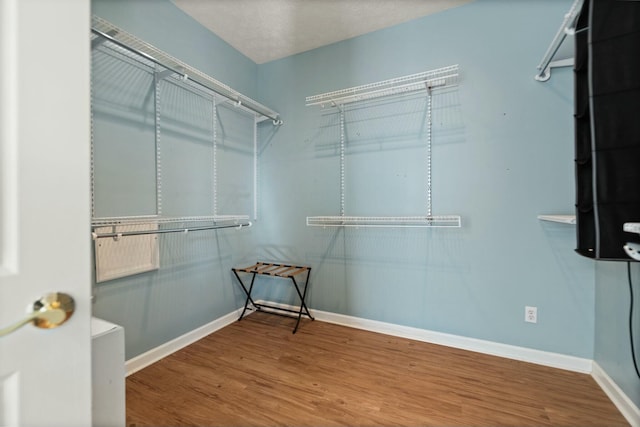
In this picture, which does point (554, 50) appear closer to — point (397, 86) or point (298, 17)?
point (397, 86)

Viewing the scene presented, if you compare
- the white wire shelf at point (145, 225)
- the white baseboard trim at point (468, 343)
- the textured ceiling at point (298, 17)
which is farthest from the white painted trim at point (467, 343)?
the textured ceiling at point (298, 17)

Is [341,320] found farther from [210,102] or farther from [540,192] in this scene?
[210,102]

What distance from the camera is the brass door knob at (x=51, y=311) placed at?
0.49 metres

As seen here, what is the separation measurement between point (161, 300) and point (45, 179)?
1752mm

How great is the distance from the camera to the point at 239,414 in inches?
56.5

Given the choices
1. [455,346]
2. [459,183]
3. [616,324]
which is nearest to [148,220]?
[459,183]

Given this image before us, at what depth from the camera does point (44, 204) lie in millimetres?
506

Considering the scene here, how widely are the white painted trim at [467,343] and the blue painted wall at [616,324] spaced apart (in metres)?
0.16

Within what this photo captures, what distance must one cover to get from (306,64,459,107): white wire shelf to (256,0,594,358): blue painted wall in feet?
0.35

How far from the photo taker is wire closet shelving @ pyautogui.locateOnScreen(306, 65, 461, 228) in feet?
6.70

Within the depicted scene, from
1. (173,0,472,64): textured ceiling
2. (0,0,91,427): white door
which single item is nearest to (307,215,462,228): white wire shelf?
(173,0,472,64): textured ceiling

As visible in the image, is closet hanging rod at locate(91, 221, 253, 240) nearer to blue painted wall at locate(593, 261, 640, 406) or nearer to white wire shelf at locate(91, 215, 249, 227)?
white wire shelf at locate(91, 215, 249, 227)

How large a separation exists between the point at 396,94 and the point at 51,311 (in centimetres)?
240

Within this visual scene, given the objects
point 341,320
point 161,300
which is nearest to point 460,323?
point 341,320
